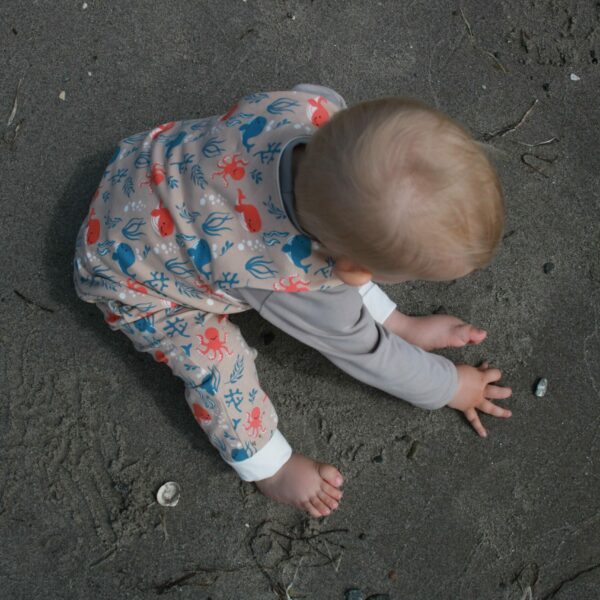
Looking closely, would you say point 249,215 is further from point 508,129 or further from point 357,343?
point 508,129

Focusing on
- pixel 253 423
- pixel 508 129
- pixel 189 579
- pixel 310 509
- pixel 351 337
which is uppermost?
pixel 508 129

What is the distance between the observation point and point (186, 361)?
60.7 inches

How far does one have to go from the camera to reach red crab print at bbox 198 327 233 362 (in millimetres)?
1538

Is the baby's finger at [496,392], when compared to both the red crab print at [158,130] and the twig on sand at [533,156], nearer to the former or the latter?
the twig on sand at [533,156]

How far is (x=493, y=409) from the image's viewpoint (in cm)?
177

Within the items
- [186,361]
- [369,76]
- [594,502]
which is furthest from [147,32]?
[594,502]

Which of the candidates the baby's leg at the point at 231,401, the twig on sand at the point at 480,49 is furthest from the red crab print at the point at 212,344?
the twig on sand at the point at 480,49

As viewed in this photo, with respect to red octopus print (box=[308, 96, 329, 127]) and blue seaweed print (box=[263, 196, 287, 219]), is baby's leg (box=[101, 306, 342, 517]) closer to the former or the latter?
blue seaweed print (box=[263, 196, 287, 219])

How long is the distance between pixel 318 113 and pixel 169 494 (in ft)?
3.26

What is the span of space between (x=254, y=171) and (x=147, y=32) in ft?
2.74

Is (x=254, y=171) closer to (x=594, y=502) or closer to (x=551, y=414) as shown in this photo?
(x=551, y=414)

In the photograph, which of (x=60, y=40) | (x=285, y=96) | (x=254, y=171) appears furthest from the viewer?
(x=60, y=40)

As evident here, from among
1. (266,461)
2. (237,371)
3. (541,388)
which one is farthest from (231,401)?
(541,388)

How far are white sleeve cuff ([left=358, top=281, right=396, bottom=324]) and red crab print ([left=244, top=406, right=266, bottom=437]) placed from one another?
0.39 metres
